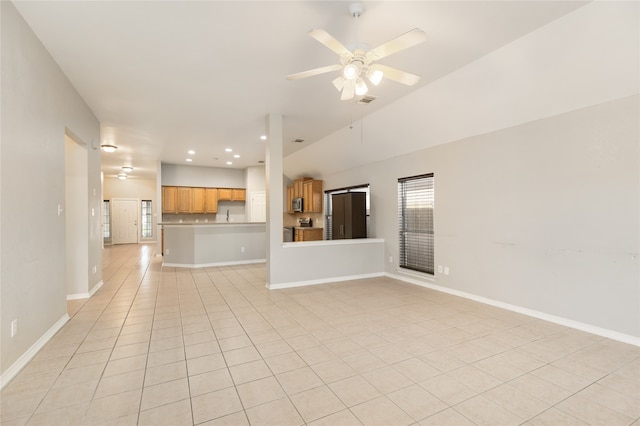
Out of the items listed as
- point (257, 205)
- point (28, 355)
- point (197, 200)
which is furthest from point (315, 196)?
point (28, 355)

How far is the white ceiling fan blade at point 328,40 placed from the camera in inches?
84.8

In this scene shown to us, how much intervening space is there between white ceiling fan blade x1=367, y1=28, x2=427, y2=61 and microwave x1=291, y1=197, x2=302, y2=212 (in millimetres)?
6706

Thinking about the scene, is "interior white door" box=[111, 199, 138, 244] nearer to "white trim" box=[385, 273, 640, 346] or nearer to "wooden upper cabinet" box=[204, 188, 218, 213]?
"wooden upper cabinet" box=[204, 188, 218, 213]

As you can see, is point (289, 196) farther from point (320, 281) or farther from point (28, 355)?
point (28, 355)

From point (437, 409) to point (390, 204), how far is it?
4.37 m

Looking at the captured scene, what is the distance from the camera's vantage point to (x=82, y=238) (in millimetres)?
4535

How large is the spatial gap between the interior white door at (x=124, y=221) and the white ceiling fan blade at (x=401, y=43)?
44.3 ft

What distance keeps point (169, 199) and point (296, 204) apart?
4147 millimetres

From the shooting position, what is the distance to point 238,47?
10.1 ft

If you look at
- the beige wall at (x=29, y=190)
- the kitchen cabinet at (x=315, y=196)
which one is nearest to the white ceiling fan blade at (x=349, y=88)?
the beige wall at (x=29, y=190)

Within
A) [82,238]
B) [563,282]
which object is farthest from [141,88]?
[563,282]

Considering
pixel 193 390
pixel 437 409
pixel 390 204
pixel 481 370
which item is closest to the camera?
pixel 437 409

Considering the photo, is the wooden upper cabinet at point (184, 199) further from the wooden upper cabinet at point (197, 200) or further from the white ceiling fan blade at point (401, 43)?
the white ceiling fan blade at point (401, 43)

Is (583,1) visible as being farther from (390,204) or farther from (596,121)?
(390,204)
